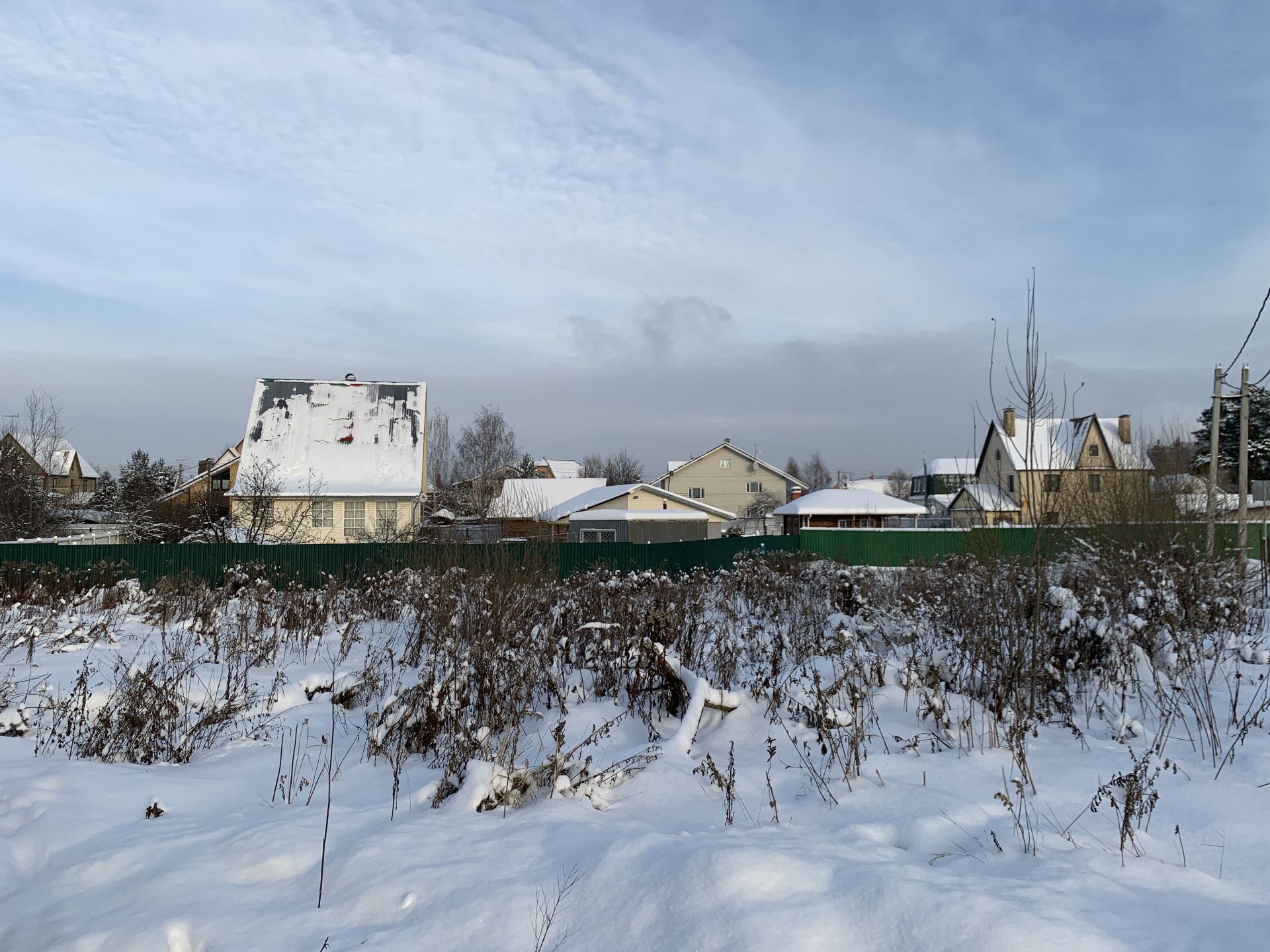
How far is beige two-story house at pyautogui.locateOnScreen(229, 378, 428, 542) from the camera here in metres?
26.8

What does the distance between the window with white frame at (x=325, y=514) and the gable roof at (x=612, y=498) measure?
9.06 m

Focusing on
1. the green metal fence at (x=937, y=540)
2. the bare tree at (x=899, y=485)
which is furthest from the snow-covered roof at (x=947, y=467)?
the green metal fence at (x=937, y=540)

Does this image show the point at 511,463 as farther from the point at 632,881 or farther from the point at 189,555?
the point at 632,881

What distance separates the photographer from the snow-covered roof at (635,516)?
33656mm

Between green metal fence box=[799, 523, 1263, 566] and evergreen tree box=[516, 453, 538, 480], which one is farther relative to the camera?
evergreen tree box=[516, 453, 538, 480]

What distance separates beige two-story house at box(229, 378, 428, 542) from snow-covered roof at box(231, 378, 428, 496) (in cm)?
2

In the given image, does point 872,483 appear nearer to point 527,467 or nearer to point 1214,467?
point 527,467

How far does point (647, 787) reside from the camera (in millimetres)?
4207

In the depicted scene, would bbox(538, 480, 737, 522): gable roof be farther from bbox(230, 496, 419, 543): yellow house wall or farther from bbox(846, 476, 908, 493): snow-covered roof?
bbox(846, 476, 908, 493): snow-covered roof

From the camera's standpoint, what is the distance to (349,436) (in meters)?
28.8

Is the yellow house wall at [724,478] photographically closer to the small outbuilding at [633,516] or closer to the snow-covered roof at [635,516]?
the small outbuilding at [633,516]

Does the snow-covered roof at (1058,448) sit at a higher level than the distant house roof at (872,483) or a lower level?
lower

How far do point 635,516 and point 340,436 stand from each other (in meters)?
12.0

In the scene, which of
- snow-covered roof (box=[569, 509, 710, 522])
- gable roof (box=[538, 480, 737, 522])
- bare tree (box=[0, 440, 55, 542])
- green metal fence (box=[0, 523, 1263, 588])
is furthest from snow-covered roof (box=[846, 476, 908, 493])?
bare tree (box=[0, 440, 55, 542])
